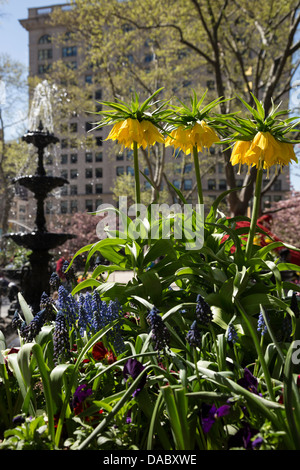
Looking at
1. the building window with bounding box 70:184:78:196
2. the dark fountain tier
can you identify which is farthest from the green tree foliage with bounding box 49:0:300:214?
the building window with bounding box 70:184:78:196

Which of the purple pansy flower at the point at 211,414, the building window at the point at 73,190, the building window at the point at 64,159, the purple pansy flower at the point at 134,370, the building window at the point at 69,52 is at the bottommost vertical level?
the purple pansy flower at the point at 211,414

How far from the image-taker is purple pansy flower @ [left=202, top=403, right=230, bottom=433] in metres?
1.27

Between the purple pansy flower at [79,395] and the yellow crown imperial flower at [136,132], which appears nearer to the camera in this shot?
the purple pansy flower at [79,395]

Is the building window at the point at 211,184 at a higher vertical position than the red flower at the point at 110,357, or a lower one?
higher

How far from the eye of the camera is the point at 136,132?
84.0 inches

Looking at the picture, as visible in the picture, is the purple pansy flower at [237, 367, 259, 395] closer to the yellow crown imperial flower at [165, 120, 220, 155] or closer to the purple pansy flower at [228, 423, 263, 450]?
the purple pansy flower at [228, 423, 263, 450]

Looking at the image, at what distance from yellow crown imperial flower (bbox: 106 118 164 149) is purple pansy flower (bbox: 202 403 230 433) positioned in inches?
52.0

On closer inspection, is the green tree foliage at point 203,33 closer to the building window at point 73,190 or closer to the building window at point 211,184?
the building window at point 211,184

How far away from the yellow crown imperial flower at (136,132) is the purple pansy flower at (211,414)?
1.32m

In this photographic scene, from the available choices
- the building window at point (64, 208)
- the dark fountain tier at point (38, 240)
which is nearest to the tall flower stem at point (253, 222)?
the dark fountain tier at point (38, 240)

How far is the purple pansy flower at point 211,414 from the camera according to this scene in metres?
1.27

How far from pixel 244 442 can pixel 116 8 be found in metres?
13.5

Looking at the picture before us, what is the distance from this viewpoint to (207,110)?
7.20 ft

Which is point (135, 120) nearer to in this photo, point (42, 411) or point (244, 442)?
point (42, 411)
